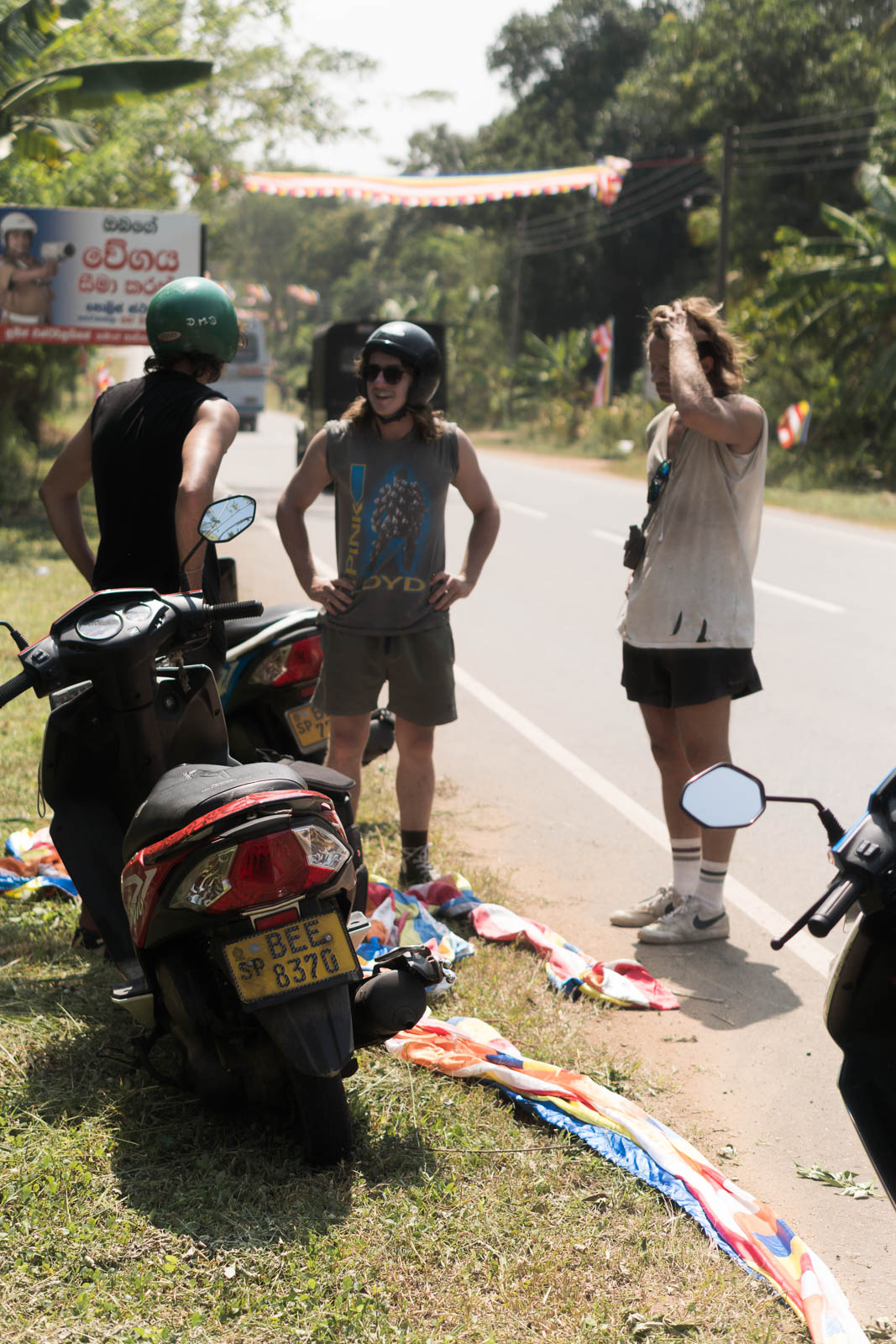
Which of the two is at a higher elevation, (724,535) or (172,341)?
(172,341)

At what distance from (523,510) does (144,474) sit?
51.5ft

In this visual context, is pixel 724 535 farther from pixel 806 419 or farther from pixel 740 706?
pixel 806 419

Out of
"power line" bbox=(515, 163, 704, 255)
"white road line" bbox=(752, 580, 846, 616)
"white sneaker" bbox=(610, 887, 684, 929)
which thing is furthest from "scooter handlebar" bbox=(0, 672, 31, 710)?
"power line" bbox=(515, 163, 704, 255)

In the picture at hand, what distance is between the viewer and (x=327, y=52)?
89.2ft

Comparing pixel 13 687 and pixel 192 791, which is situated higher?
pixel 13 687

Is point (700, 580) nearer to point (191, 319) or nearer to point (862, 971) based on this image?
point (191, 319)

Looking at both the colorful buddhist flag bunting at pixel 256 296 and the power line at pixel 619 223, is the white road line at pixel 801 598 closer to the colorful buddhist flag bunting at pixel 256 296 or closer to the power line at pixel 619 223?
the power line at pixel 619 223

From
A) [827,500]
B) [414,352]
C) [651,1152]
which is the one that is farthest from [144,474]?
[827,500]

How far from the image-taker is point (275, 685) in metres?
5.38

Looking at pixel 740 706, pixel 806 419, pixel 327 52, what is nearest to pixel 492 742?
pixel 740 706

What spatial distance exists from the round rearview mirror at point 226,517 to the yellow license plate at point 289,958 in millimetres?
898

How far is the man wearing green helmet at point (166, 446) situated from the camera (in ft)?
13.1

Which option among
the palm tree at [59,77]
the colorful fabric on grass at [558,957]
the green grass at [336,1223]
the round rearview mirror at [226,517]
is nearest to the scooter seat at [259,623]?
the colorful fabric on grass at [558,957]

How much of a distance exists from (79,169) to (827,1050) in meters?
16.0
